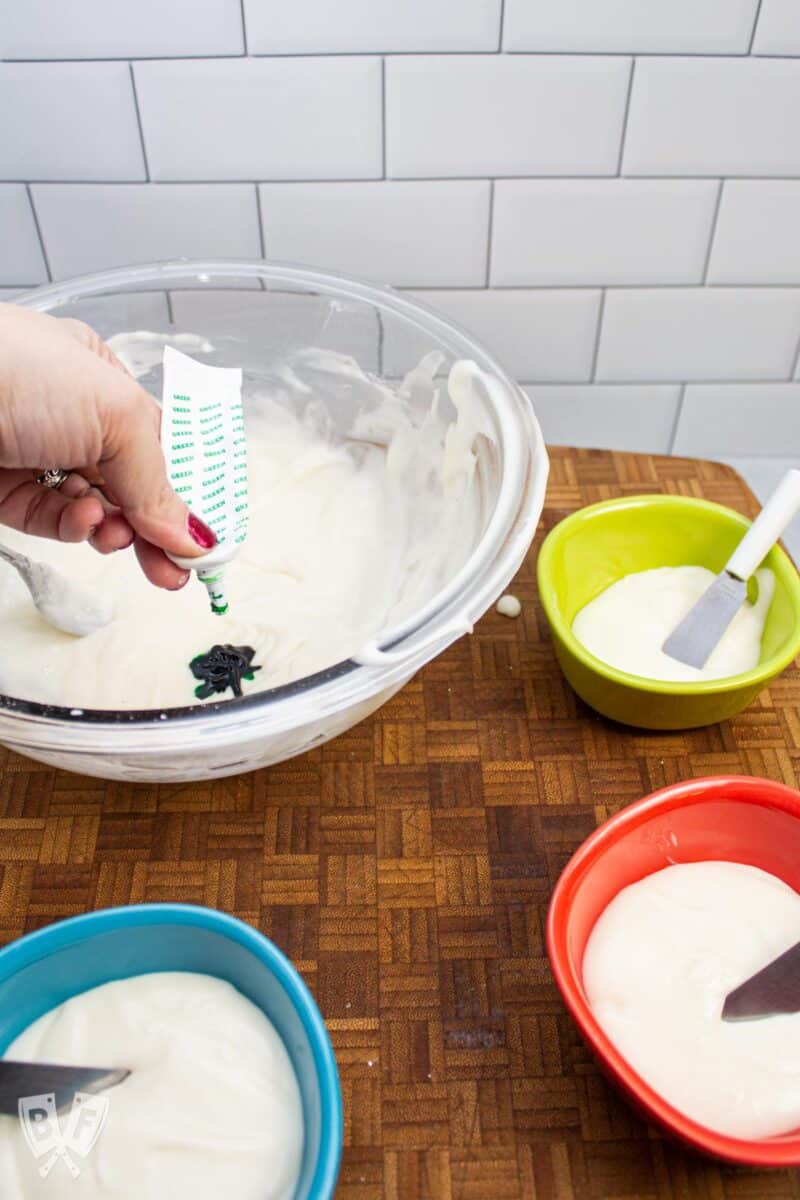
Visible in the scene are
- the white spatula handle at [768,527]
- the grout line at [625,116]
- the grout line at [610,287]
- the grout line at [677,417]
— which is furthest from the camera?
the grout line at [677,417]

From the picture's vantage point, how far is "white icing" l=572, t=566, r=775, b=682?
2.54 feet

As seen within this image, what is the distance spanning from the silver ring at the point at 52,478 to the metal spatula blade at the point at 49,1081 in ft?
1.24

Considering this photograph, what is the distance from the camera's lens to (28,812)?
73cm

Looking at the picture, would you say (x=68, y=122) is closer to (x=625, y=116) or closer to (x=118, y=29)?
(x=118, y=29)

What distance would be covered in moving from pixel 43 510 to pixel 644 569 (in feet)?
1.63

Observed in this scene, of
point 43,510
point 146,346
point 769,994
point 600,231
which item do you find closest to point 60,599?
point 43,510

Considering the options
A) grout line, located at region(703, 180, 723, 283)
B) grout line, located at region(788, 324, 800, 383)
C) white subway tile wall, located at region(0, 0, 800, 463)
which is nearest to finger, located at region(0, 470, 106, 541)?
white subway tile wall, located at region(0, 0, 800, 463)

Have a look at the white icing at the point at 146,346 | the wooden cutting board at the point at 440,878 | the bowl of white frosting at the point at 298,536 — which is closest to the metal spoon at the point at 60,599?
the bowl of white frosting at the point at 298,536

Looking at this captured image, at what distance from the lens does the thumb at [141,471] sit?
0.58m

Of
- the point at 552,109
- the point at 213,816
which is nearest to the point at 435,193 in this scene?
the point at 552,109

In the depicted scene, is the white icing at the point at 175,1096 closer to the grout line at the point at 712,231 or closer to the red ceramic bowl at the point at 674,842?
the red ceramic bowl at the point at 674,842

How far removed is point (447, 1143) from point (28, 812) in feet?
1.23

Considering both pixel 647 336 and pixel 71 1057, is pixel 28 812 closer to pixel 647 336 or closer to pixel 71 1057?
pixel 71 1057

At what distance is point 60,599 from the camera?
773mm
